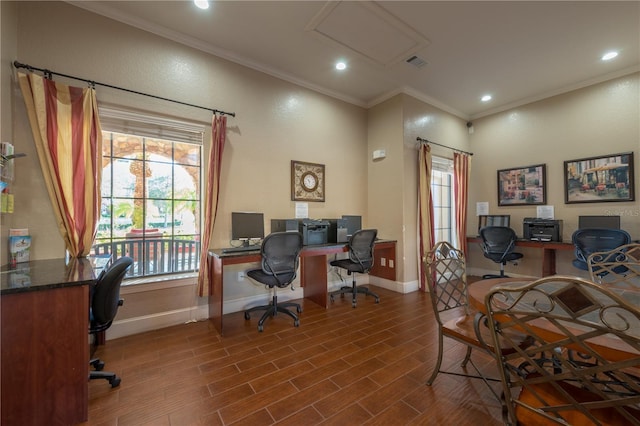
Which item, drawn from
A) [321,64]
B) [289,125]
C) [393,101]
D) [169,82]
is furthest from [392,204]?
[169,82]

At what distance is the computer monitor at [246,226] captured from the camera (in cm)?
299

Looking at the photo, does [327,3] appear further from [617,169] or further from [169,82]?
[617,169]

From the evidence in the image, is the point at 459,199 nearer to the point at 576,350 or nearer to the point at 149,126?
the point at 576,350

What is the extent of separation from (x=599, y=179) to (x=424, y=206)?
2.43 meters

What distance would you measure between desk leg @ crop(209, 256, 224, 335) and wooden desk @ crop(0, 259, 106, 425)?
110cm

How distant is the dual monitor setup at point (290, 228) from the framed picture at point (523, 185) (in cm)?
303

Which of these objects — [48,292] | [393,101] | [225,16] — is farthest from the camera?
[393,101]

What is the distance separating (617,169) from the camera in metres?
3.50

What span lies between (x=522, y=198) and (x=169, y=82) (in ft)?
18.2

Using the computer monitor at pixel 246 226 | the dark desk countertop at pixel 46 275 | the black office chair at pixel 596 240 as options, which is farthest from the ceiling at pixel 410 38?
the dark desk countertop at pixel 46 275

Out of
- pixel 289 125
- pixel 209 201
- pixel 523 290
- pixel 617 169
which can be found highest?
pixel 289 125

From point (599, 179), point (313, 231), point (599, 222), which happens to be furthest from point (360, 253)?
point (599, 179)

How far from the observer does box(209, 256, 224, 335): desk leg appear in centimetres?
250

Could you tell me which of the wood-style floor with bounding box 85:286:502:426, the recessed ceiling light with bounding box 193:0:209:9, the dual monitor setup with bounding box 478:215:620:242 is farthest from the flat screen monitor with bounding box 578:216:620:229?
the recessed ceiling light with bounding box 193:0:209:9
